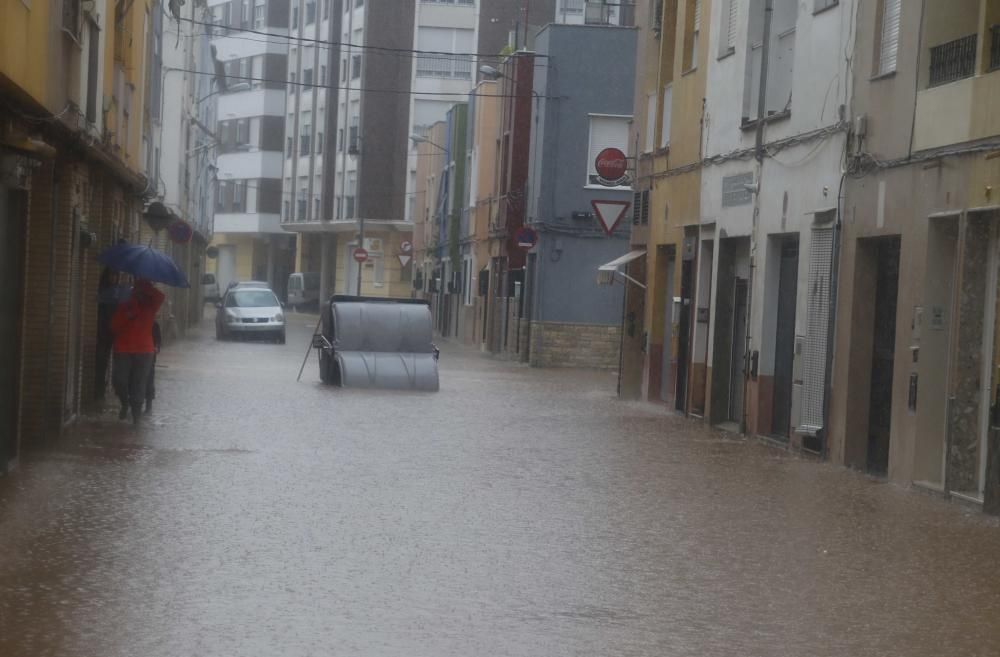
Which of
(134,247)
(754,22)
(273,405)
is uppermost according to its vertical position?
(754,22)

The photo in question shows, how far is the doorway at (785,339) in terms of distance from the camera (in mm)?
20219

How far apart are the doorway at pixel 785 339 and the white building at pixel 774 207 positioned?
20 millimetres

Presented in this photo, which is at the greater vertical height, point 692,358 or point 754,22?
point 754,22

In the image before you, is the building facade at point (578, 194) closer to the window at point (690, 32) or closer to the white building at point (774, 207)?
the window at point (690, 32)

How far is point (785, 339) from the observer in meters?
20.5

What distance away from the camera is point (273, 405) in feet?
74.1

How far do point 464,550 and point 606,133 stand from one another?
32.4 meters

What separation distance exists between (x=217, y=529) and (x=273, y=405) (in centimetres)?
1191

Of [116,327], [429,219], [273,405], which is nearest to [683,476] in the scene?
[116,327]

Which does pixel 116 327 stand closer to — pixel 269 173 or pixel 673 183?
pixel 673 183

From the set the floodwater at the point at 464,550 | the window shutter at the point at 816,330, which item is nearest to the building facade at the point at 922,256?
the window shutter at the point at 816,330

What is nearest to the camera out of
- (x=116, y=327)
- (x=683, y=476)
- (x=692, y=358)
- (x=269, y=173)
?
(x=683, y=476)

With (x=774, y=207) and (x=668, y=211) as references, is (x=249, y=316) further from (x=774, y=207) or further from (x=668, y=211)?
(x=774, y=207)

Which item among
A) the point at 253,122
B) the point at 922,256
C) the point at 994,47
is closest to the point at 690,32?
the point at 922,256
